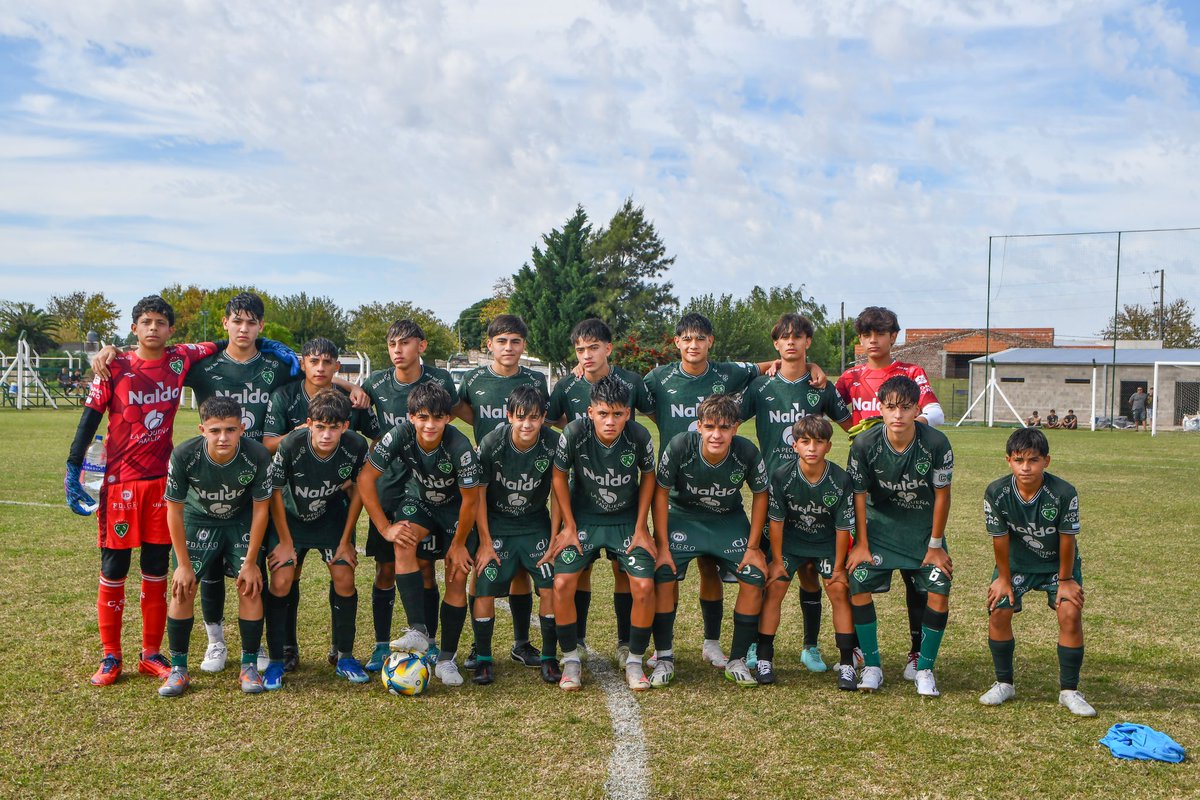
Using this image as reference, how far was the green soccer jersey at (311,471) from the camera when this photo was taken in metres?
4.77

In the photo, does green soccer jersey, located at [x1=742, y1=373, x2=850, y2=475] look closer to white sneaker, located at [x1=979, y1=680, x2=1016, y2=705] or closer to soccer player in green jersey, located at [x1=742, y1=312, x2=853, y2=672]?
soccer player in green jersey, located at [x1=742, y1=312, x2=853, y2=672]

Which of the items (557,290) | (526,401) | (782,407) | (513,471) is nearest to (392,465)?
(513,471)

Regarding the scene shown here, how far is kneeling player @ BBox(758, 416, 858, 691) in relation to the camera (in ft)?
15.4

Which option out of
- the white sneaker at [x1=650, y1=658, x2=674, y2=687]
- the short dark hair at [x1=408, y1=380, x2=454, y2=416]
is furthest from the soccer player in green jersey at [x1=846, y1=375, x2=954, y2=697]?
the short dark hair at [x1=408, y1=380, x2=454, y2=416]

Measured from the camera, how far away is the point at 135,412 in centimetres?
486

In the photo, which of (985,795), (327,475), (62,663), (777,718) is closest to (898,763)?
(985,795)

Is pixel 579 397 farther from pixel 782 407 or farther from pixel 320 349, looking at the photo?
pixel 320 349

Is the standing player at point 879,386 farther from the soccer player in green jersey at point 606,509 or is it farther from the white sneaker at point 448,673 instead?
the white sneaker at point 448,673

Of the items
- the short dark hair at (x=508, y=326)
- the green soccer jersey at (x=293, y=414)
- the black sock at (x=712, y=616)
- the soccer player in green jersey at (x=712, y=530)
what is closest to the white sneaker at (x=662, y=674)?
the soccer player in green jersey at (x=712, y=530)

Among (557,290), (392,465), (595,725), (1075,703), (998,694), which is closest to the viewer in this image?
A: (595,725)

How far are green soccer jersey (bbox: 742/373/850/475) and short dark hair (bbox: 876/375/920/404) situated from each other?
1.96 ft

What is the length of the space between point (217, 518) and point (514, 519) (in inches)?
58.4

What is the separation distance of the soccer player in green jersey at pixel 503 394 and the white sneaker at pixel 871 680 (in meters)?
1.68

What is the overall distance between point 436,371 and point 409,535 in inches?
42.4
